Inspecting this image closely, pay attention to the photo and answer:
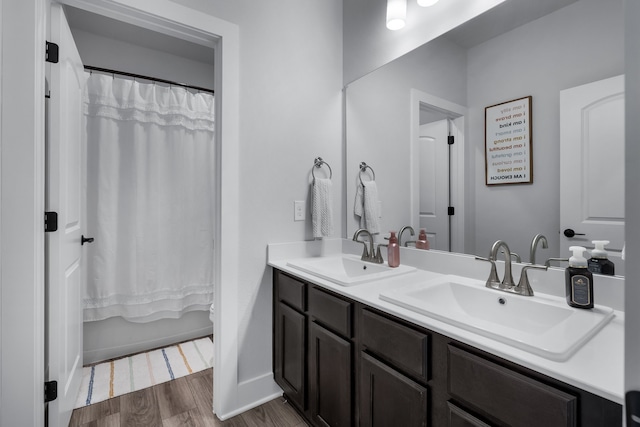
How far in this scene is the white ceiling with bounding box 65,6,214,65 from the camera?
2111mm

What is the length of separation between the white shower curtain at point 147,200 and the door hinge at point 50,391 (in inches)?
38.6

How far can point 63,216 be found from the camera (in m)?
1.45

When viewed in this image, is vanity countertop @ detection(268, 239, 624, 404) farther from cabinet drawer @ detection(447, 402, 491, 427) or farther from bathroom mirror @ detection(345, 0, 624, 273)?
cabinet drawer @ detection(447, 402, 491, 427)

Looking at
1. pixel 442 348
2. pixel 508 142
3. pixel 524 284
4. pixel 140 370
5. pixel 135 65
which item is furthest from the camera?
pixel 135 65

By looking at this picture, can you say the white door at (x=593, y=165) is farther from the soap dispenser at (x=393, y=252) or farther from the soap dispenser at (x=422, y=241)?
the soap dispenser at (x=393, y=252)

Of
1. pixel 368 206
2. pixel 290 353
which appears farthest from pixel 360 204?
pixel 290 353

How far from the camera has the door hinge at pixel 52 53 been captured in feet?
4.41

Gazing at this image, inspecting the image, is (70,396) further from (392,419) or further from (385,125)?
(385,125)

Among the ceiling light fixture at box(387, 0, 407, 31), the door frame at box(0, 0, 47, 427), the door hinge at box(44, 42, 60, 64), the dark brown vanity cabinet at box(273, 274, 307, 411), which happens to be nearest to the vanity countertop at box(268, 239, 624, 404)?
the dark brown vanity cabinet at box(273, 274, 307, 411)

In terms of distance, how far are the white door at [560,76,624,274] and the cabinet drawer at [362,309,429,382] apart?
0.66 m

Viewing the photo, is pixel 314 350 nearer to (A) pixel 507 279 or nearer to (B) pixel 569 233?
(A) pixel 507 279

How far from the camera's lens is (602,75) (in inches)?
40.3

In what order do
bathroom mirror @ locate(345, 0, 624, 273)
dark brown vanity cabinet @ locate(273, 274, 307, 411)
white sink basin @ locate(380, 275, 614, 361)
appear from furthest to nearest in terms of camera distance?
dark brown vanity cabinet @ locate(273, 274, 307, 411) < bathroom mirror @ locate(345, 0, 624, 273) < white sink basin @ locate(380, 275, 614, 361)

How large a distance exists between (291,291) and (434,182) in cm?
92
